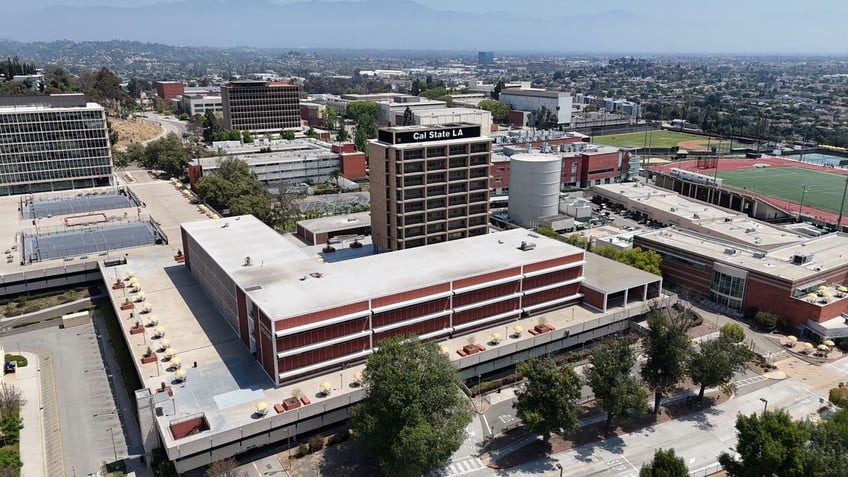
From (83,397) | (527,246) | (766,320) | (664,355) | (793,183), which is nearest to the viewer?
(664,355)

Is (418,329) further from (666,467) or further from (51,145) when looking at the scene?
(51,145)

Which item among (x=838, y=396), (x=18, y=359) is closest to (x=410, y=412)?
(x=838, y=396)

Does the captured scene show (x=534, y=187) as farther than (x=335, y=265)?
Yes

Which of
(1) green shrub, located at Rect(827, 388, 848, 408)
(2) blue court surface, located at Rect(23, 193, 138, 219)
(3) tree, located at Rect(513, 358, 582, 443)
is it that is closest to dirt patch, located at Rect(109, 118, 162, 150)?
(2) blue court surface, located at Rect(23, 193, 138, 219)

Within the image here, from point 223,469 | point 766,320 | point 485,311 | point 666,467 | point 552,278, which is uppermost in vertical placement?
point 552,278

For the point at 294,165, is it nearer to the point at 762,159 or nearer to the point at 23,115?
the point at 23,115

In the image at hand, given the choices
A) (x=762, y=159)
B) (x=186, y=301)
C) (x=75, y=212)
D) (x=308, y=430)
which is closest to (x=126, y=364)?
(x=186, y=301)
